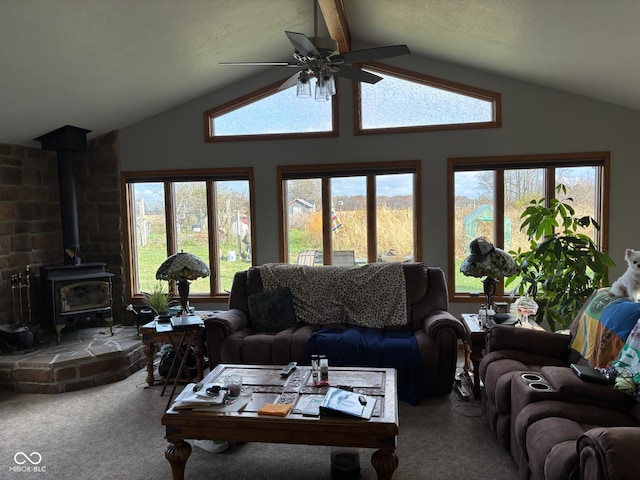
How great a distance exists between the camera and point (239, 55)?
4758 millimetres

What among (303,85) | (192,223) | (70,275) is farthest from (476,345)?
(70,275)

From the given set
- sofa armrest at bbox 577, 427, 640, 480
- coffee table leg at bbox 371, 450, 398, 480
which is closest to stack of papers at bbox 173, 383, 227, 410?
coffee table leg at bbox 371, 450, 398, 480

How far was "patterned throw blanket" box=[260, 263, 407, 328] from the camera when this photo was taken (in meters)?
4.19

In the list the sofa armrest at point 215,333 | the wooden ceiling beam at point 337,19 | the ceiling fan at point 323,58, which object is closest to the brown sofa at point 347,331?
the sofa armrest at point 215,333

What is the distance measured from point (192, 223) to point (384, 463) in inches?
163

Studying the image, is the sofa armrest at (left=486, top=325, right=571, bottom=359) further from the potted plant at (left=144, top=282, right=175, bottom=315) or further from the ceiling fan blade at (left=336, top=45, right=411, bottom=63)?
the potted plant at (left=144, top=282, right=175, bottom=315)

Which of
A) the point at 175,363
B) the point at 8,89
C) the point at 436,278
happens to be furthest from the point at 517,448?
the point at 8,89

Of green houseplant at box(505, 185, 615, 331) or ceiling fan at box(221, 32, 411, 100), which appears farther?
green houseplant at box(505, 185, 615, 331)

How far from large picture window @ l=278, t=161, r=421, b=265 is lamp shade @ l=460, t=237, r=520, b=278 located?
5.05 ft

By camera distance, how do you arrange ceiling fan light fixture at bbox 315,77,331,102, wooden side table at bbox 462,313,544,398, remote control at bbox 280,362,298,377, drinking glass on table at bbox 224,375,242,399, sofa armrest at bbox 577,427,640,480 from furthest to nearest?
wooden side table at bbox 462,313,544,398 < ceiling fan light fixture at bbox 315,77,331,102 < remote control at bbox 280,362,298,377 < drinking glass on table at bbox 224,375,242,399 < sofa armrest at bbox 577,427,640,480

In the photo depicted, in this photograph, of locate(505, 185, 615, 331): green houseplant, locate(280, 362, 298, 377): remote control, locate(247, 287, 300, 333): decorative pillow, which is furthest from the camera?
locate(247, 287, 300, 333): decorative pillow

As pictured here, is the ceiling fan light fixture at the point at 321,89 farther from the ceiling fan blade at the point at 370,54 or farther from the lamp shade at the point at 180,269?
the lamp shade at the point at 180,269

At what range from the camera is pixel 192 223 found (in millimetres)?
5672

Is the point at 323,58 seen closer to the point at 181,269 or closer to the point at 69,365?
the point at 181,269
